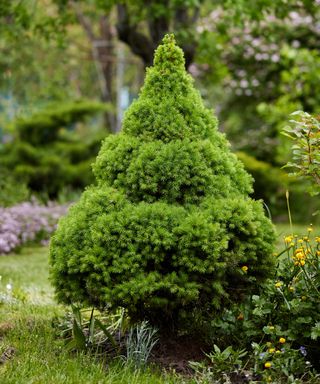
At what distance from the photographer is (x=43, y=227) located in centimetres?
927

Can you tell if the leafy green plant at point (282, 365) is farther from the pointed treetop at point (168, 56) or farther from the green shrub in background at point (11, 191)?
the green shrub in background at point (11, 191)

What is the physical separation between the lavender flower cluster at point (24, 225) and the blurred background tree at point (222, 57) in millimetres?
2721

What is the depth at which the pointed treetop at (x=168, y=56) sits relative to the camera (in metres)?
3.72

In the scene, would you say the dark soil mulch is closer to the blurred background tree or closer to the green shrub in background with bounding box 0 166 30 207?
the blurred background tree

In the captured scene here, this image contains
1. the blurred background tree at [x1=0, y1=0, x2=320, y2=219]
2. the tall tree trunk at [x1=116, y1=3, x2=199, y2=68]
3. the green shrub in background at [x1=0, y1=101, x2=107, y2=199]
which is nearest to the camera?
the blurred background tree at [x1=0, y1=0, x2=320, y2=219]

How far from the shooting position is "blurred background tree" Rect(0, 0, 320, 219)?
9.59 m

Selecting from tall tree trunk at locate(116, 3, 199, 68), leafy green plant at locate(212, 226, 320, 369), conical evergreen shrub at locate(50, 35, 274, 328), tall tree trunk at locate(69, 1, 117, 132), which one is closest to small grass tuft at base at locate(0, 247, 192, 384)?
conical evergreen shrub at locate(50, 35, 274, 328)

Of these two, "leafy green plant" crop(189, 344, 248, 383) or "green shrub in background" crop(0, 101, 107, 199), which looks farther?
"green shrub in background" crop(0, 101, 107, 199)

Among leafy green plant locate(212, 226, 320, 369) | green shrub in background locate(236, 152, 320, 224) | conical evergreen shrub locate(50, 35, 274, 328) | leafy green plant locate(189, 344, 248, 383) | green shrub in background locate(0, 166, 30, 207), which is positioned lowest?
green shrub in background locate(236, 152, 320, 224)

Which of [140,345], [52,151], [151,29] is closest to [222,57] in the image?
[151,29]

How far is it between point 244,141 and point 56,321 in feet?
32.5

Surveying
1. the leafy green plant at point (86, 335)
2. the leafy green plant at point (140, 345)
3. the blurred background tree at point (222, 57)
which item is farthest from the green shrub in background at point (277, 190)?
the leafy green plant at point (140, 345)

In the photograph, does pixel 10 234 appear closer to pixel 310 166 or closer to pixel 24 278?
pixel 24 278

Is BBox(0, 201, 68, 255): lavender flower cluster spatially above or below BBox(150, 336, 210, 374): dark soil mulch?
below
